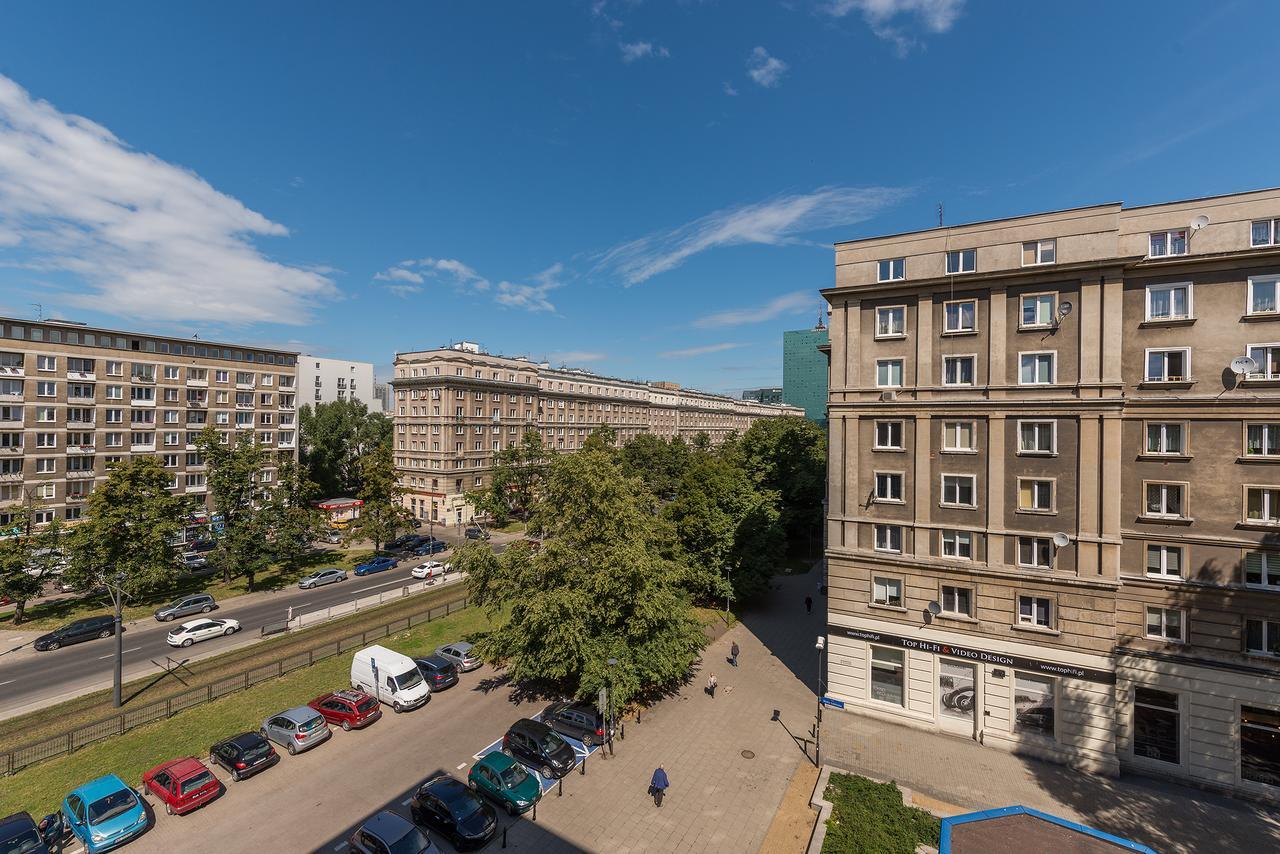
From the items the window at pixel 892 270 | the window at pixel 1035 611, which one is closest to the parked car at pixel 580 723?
the window at pixel 1035 611

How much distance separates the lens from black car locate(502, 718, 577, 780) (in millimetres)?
20188

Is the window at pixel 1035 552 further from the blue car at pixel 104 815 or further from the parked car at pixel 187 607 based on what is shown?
the parked car at pixel 187 607

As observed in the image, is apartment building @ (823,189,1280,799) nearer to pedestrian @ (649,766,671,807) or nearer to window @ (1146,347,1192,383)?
window @ (1146,347,1192,383)

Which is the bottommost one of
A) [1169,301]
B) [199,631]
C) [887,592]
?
[199,631]

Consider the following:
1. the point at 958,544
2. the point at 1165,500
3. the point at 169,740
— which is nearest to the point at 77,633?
the point at 169,740

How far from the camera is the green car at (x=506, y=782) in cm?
1828

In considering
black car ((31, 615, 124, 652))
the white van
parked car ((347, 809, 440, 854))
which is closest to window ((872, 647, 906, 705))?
parked car ((347, 809, 440, 854))

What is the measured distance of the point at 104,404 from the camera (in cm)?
5309

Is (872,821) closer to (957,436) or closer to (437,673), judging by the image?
(957,436)

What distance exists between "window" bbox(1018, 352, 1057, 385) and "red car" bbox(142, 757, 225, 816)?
112 feet

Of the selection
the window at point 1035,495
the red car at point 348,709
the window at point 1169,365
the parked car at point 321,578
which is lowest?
the parked car at point 321,578

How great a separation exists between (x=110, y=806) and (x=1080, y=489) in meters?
35.8

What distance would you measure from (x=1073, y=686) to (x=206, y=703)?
126 feet

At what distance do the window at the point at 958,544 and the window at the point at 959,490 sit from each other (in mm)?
1261
